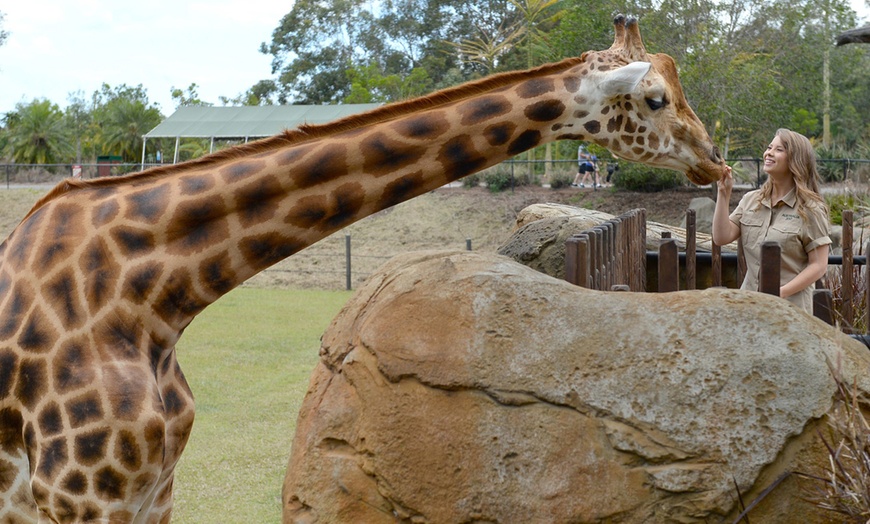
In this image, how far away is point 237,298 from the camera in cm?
1591

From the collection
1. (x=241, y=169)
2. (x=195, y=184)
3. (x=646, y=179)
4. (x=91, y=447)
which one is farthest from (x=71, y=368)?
(x=646, y=179)

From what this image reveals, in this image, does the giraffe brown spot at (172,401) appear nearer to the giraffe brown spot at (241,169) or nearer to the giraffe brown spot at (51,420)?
the giraffe brown spot at (51,420)

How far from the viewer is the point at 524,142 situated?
10.8 ft

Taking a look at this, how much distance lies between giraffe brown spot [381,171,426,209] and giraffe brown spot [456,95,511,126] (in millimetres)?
250

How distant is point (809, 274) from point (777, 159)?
0.66 m

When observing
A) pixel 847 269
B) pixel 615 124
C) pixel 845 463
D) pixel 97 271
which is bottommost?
pixel 845 463

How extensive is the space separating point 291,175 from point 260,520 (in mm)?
3339

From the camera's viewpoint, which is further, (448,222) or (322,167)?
(448,222)

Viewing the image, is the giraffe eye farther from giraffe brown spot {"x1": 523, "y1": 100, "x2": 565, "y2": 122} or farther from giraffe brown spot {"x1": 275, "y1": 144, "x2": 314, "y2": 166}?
giraffe brown spot {"x1": 275, "y1": 144, "x2": 314, "y2": 166}

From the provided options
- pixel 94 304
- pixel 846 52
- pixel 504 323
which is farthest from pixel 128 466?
pixel 846 52

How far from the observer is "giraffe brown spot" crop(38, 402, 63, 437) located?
2805 mm

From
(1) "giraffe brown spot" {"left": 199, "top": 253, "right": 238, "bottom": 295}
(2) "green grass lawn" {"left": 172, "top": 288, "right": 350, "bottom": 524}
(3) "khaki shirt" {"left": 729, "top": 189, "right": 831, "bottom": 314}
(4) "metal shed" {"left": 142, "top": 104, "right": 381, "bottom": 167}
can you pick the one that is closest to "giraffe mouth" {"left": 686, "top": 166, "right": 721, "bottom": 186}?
(3) "khaki shirt" {"left": 729, "top": 189, "right": 831, "bottom": 314}

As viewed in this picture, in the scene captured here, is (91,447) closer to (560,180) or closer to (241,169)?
(241,169)

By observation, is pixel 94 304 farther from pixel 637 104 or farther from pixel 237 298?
pixel 237 298
